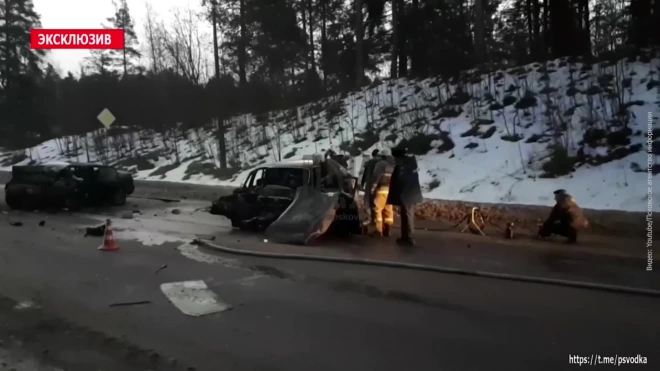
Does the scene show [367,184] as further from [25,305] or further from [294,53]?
[294,53]

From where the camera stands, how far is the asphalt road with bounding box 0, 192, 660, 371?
5.07m

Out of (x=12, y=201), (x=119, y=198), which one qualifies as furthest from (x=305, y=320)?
(x=12, y=201)

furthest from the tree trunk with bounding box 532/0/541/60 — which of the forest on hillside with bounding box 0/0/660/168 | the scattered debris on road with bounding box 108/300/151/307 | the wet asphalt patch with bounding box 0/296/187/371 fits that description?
the wet asphalt patch with bounding box 0/296/187/371

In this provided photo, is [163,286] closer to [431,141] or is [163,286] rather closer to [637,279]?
[637,279]

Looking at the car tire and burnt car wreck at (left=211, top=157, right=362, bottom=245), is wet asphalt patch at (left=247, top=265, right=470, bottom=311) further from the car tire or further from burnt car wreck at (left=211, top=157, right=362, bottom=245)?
the car tire

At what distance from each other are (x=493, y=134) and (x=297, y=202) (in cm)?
1100

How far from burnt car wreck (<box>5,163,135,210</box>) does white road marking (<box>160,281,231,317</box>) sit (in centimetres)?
1100

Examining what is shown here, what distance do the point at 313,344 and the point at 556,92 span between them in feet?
60.6

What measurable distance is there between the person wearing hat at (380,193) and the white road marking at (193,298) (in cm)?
445

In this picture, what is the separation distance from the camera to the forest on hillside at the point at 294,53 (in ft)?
85.4

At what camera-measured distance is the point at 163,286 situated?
768 centimetres

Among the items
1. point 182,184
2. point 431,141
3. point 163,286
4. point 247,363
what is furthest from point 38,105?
point 247,363

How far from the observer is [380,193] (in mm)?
11445

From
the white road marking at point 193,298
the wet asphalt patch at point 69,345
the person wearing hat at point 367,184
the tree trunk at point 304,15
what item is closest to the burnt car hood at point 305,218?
the person wearing hat at point 367,184
